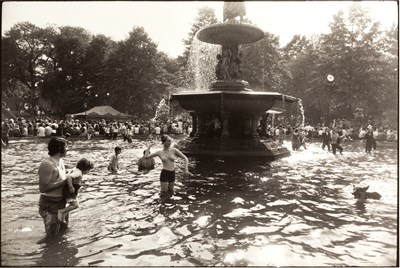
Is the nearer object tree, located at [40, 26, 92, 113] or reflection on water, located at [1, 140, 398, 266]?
reflection on water, located at [1, 140, 398, 266]

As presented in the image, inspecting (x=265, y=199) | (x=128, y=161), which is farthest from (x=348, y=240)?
(x=128, y=161)

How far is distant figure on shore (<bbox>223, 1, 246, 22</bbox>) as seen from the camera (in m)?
19.5

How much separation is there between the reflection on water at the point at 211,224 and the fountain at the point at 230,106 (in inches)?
199

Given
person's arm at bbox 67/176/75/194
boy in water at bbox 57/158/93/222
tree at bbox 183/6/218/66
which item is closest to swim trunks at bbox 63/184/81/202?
boy in water at bbox 57/158/93/222

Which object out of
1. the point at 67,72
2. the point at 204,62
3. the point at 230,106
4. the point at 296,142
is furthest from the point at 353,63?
the point at 67,72

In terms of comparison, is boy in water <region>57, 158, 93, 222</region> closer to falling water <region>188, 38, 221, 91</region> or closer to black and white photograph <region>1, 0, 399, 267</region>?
black and white photograph <region>1, 0, 399, 267</region>

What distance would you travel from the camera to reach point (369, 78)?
3684cm

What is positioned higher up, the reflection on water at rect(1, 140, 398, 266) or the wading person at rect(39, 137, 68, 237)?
the wading person at rect(39, 137, 68, 237)

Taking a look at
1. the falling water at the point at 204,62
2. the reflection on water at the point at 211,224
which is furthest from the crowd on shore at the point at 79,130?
the reflection on water at the point at 211,224

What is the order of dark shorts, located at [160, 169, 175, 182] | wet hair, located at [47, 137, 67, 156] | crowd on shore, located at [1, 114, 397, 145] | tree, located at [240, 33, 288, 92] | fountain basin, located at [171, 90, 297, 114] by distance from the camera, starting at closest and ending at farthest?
1. wet hair, located at [47, 137, 67, 156]
2. dark shorts, located at [160, 169, 175, 182]
3. fountain basin, located at [171, 90, 297, 114]
4. crowd on shore, located at [1, 114, 397, 145]
5. tree, located at [240, 33, 288, 92]

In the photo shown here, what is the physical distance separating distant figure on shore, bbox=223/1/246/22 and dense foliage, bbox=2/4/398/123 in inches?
793

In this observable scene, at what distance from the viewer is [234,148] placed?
16.2 m

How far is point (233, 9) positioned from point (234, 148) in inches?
322

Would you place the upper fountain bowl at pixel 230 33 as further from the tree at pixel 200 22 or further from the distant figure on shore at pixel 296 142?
the tree at pixel 200 22
